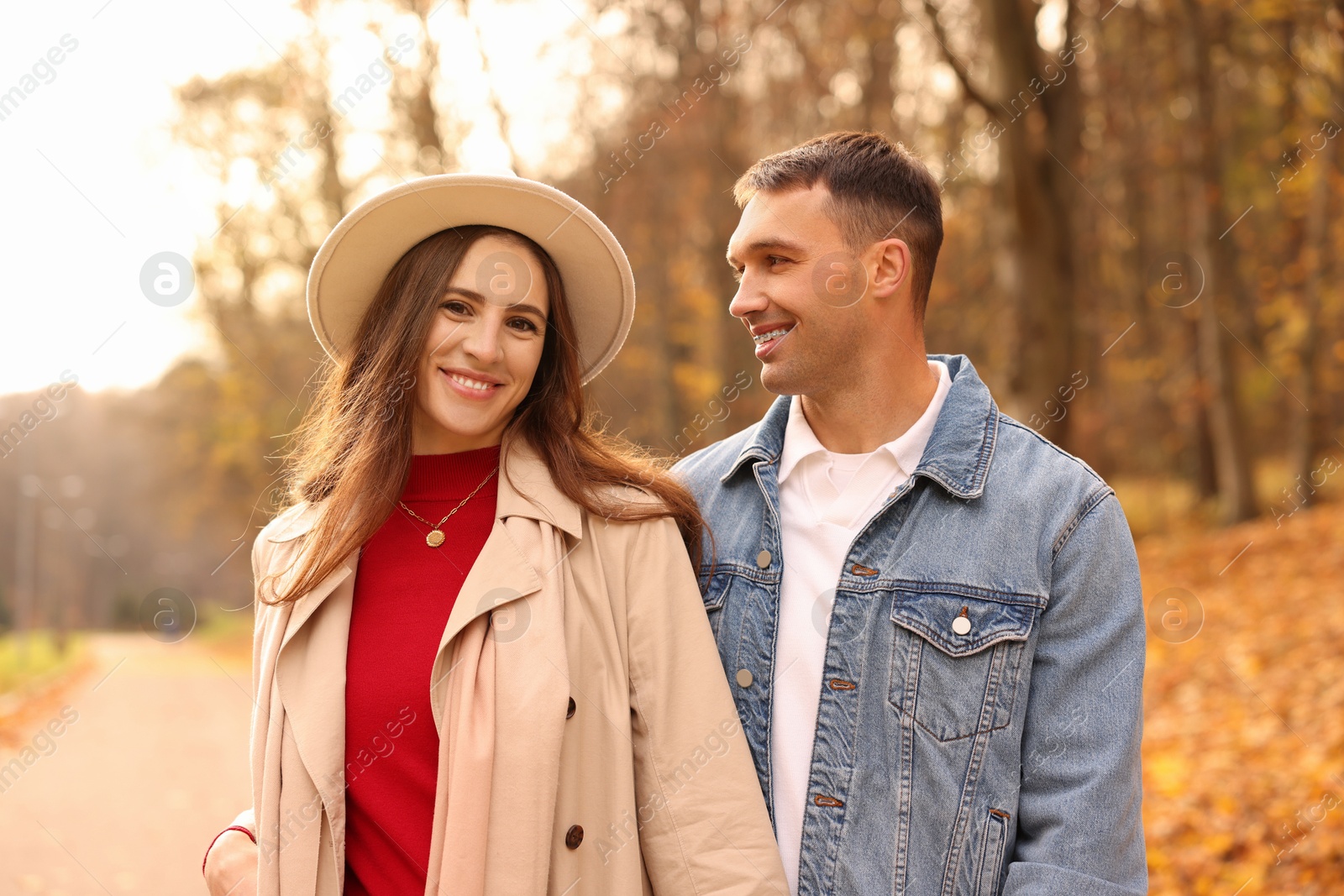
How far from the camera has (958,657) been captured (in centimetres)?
225

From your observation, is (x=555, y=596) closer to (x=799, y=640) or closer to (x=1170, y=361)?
(x=799, y=640)

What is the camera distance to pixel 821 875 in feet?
7.47

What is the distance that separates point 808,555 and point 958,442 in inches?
16.8

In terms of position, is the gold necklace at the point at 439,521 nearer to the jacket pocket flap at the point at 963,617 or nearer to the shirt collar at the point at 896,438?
the shirt collar at the point at 896,438

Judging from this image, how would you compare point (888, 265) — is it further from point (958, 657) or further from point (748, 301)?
point (958, 657)

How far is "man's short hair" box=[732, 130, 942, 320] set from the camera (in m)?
2.62

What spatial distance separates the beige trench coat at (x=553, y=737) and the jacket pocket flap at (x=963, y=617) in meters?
0.43

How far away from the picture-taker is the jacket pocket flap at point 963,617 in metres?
2.21

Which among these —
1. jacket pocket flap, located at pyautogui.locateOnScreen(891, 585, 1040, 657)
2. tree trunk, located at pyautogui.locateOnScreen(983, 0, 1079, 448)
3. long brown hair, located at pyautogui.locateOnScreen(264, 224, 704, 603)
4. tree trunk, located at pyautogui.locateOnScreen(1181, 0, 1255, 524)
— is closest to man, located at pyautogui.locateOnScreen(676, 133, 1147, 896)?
jacket pocket flap, located at pyautogui.locateOnScreen(891, 585, 1040, 657)

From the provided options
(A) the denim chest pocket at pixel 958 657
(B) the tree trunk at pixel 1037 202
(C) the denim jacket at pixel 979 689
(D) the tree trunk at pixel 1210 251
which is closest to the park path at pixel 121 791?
(B) the tree trunk at pixel 1037 202

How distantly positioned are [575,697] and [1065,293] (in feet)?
15.4

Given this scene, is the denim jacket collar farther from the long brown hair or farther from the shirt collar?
the long brown hair

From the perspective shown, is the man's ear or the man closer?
the man

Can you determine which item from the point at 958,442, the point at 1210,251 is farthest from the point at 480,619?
the point at 1210,251
